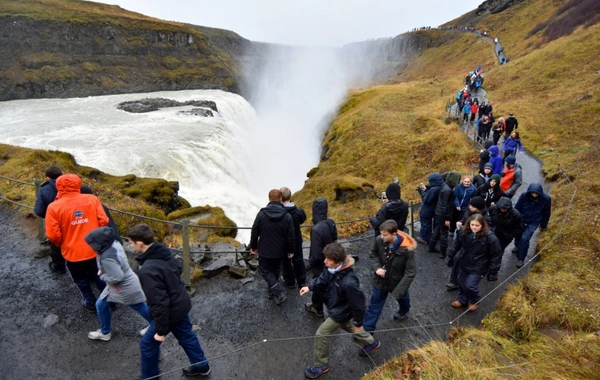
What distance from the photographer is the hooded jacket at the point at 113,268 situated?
4648 millimetres

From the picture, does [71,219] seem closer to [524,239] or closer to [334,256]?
[334,256]

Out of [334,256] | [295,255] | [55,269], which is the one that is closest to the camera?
[334,256]

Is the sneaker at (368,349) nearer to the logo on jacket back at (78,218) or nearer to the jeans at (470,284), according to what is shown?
the jeans at (470,284)

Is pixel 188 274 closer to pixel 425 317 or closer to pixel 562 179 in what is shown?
pixel 425 317

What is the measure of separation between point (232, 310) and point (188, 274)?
48.1 inches

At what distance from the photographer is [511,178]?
9.59m

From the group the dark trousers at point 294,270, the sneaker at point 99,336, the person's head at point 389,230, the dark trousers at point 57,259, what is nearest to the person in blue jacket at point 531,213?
the person's head at point 389,230

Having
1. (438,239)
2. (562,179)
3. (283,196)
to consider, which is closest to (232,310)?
(283,196)

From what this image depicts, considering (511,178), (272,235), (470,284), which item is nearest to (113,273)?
(272,235)

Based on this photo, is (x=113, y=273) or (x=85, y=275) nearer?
(x=113, y=273)

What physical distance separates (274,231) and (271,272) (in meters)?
0.95

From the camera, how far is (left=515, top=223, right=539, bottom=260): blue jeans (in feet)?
26.1

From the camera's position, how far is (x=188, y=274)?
730 centimetres

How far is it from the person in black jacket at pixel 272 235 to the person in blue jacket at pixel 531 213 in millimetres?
5282
